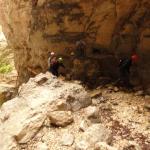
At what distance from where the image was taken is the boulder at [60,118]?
33.3ft

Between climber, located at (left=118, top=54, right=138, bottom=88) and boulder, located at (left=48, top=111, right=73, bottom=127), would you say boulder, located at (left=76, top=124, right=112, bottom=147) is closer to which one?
boulder, located at (left=48, top=111, right=73, bottom=127)

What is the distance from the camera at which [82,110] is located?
11.3 metres

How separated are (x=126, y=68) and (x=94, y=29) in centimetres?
207

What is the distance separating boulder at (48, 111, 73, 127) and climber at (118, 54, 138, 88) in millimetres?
4321

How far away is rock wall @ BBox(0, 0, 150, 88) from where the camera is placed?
13734 mm

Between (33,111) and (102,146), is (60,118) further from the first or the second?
(102,146)

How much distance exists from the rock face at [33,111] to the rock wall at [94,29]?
270cm

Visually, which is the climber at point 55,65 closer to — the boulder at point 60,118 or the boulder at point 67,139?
the boulder at point 60,118

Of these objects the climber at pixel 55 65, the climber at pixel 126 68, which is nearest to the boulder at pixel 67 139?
the climber at pixel 55 65

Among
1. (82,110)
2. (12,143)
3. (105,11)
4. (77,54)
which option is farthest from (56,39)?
(12,143)

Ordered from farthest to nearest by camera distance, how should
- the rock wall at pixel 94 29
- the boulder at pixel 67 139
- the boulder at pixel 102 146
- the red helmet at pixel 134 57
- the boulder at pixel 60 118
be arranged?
1. the rock wall at pixel 94 29
2. the red helmet at pixel 134 57
3. the boulder at pixel 60 118
4. the boulder at pixel 67 139
5. the boulder at pixel 102 146

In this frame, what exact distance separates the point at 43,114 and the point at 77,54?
481cm

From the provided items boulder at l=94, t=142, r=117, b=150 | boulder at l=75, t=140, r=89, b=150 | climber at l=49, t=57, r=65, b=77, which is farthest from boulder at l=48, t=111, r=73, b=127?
climber at l=49, t=57, r=65, b=77

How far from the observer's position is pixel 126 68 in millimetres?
13914
